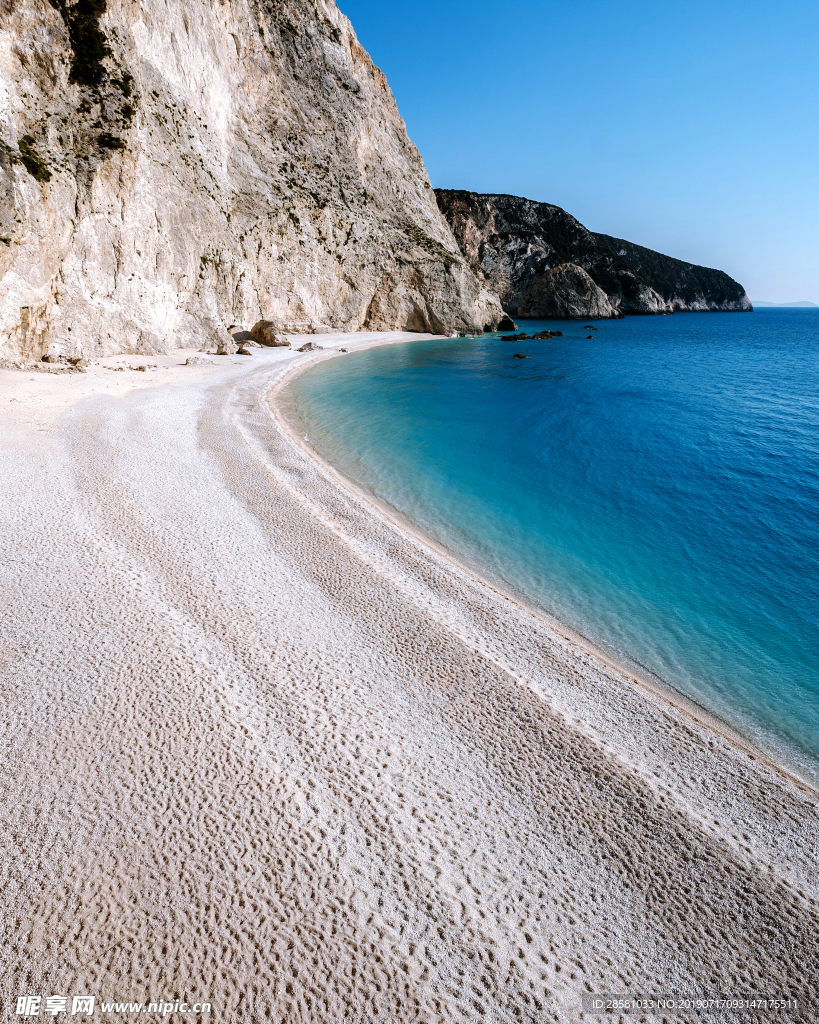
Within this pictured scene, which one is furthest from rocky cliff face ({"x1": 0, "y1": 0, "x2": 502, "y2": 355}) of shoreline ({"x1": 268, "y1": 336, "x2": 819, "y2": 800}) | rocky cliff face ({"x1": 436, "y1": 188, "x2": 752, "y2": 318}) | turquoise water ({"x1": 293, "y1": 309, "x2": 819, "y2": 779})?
rocky cliff face ({"x1": 436, "y1": 188, "x2": 752, "y2": 318})

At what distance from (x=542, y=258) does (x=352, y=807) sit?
357 feet

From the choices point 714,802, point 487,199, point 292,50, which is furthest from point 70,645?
point 487,199

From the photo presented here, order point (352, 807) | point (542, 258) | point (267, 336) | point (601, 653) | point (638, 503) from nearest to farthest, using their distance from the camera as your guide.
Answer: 1. point (352, 807)
2. point (601, 653)
3. point (638, 503)
4. point (267, 336)
5. point (542, 258)

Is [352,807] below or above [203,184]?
below

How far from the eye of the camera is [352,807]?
418 centimetres

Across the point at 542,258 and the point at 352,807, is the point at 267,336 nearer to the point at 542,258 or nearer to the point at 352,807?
the point at 352,807

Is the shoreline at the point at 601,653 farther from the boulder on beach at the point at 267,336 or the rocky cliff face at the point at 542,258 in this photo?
the rocky cliff face at the point at 542,258

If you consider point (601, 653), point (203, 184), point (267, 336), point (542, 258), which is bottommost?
point (601, 653)

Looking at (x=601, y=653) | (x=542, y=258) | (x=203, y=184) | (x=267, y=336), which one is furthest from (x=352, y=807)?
(x=542, y=258)

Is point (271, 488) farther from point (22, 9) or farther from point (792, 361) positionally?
point (792, 361)

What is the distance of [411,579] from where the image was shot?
7781mm

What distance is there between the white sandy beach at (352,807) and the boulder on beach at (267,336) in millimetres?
29021

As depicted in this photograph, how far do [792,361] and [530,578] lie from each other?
47872mm

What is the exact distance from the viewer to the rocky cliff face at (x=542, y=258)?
8900 centimetres
